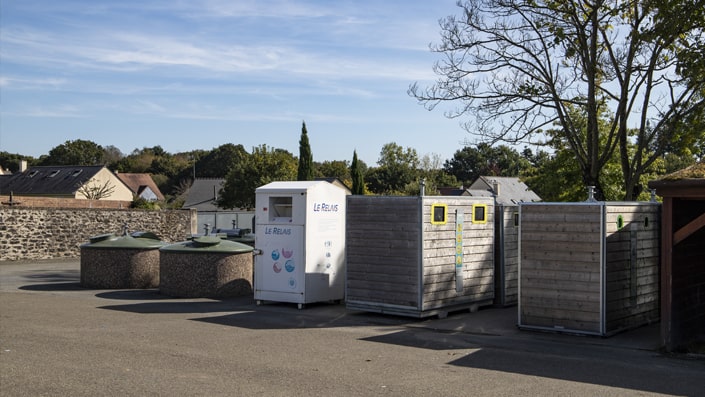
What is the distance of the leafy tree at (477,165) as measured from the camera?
87438 millimetres

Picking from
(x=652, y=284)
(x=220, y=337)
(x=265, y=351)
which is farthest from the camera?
(x=652, y=284)

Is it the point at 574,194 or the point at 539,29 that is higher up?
the point at 539,29

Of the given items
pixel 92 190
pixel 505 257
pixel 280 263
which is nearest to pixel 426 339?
pixel 505 257

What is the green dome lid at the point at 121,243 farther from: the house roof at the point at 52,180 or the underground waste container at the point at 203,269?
the house roof at the point at 52,180

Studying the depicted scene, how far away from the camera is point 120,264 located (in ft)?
56.4

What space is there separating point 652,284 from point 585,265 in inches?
78.9

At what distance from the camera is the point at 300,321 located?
41.3 ft

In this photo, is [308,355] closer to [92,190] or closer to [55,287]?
[55,287]

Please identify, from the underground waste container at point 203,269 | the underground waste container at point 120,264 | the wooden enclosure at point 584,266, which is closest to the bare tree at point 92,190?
the underground waste container at point 120,264

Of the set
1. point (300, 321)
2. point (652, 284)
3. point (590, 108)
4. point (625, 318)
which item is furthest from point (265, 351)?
point (590, 108)

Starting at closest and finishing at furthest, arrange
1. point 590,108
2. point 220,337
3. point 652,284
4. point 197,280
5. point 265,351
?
point 265,351, point 220,337, point 652,284, point 197,280, point 590,108

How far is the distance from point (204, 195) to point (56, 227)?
4071cm

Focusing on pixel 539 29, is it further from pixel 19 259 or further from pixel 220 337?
pixel 19 259

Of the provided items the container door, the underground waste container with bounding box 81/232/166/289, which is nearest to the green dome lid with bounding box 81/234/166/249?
the underground waste container with bounding box 81/232/166/289
